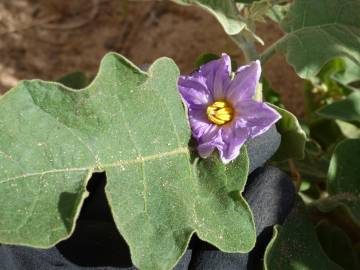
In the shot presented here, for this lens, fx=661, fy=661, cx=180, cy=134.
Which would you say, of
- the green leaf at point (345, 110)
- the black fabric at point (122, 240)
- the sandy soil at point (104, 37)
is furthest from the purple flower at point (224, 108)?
the sandy soil at point (104, 37)

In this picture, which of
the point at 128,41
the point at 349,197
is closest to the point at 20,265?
the point at 349,197

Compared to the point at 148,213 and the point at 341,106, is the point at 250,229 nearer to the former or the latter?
the point at 148,213

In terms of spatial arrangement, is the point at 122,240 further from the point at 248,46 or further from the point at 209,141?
the point at 248,46

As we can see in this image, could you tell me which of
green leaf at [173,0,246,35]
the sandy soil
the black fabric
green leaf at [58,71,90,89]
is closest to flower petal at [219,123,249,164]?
the black fabric

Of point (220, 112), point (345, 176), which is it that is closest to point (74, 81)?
point (220, 112)

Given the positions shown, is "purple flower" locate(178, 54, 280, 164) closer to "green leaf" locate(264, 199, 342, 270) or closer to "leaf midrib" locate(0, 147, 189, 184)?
"leaf midrib" locate(0, 147, 189, 184)

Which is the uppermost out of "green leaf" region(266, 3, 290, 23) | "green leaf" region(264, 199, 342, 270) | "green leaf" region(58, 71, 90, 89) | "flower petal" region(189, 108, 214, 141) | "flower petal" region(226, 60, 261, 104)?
"flower petal" region(226, 60, 261, 104)
